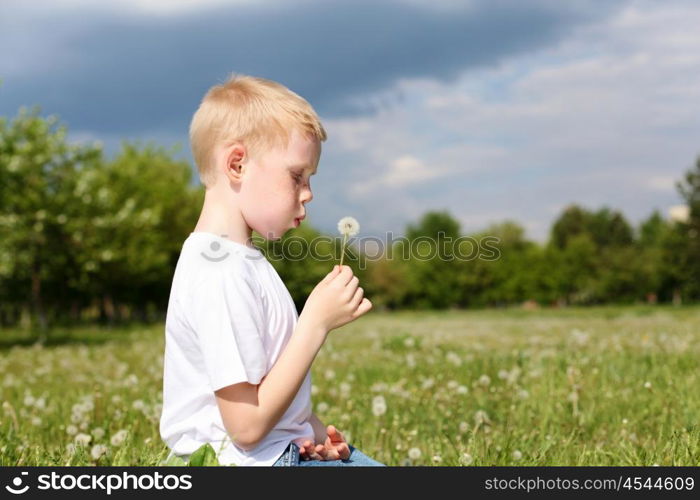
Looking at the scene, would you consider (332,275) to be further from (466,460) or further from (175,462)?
(466,460)

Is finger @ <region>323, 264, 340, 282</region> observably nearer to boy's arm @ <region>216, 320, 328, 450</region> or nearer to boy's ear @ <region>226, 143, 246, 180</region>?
boy's arm @ <region>216, 320, 328, 450</region>

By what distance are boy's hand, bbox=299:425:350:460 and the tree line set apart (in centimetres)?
116

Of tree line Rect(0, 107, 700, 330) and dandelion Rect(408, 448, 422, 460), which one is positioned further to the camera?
tree line Rect(0, 107, 700, 330)

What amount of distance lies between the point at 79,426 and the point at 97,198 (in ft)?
92.5

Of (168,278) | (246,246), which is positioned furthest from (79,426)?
(168,278)

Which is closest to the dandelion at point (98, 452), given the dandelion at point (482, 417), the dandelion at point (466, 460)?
the dandelion at point (466, 460)

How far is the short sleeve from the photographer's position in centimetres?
244

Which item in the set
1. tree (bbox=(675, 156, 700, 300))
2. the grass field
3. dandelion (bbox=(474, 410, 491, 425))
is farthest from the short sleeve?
tree (bbox=(675, 156, 700, 300))

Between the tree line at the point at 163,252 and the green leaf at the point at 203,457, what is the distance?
1.52 meters

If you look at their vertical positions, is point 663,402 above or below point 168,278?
above

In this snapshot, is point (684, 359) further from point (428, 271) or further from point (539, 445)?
point (428, 271)

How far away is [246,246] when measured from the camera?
2.74 m

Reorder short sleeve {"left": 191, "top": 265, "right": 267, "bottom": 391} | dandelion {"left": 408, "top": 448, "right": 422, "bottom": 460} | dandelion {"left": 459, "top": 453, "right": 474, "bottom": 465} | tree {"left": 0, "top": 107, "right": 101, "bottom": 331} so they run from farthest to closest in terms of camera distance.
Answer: tree {"left": 0, "top": 107, "right": 101, "bottom": 331} → dandelion {"left": 408, "top": 448, "right": 422, "bottom": 460} → dandelion {"left": 459, "top": 453, "right": 474, "bottom": 465} → short sleeve {"left": 191, "top": 265, "right": 267, "bottom": 391}
